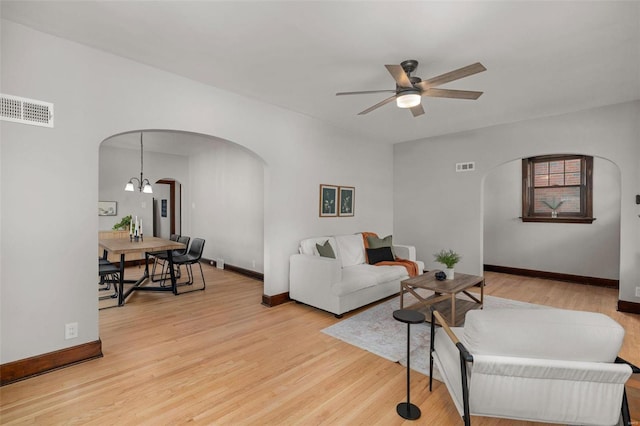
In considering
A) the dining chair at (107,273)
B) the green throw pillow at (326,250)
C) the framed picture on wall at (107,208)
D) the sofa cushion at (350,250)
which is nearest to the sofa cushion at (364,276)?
the sofa cushion at (350,250)

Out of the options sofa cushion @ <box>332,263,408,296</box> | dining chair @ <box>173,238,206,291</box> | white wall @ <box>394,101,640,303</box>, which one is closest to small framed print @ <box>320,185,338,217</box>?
sofa cushion @ <box>332,263,408,296</box>

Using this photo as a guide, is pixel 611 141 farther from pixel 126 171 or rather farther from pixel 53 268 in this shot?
pixel 126 171

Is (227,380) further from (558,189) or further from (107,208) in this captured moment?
(558,189)

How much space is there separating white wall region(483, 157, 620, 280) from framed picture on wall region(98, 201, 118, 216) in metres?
8.70

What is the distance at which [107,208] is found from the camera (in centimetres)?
707

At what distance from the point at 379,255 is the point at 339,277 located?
1.46 m

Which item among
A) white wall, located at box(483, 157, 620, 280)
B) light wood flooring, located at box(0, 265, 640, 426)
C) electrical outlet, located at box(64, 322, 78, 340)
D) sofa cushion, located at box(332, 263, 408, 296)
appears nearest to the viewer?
light wood flooring, located at box(0, 265, 640, 426)

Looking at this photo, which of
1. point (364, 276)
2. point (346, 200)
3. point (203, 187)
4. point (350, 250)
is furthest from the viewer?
point (203, 187)

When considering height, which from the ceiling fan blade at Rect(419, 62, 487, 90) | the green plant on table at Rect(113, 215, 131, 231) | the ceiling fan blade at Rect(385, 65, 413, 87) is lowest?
the green plant on table at Rect(113, 215, 131, 231)

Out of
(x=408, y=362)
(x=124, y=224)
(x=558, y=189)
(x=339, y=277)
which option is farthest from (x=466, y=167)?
(x=124, y=224)

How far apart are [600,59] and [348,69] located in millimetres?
2489

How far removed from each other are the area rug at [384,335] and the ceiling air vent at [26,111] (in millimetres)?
3375

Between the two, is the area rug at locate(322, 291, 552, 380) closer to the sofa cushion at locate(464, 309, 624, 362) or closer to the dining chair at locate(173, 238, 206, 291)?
the sofa cushion at locate(464, 309, 624, 362)

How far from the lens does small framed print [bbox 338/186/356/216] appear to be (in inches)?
219
